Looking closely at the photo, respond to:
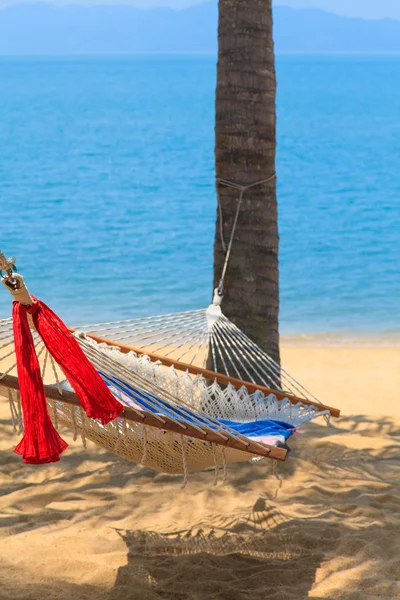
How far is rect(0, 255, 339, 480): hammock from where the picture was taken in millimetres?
2572

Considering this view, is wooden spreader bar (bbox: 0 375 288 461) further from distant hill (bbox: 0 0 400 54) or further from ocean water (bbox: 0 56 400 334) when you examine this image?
distant hill (bbox: 0 0 400 54)

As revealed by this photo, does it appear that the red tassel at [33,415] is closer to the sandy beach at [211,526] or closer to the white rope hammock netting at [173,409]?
the white rope hammock netting at [173,409]

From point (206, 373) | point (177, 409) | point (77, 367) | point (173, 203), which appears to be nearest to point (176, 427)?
point (177, 409)

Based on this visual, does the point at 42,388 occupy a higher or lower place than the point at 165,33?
lower

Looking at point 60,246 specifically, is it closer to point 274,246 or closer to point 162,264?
point 162,264

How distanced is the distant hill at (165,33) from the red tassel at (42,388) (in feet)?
461

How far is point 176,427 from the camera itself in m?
2.54

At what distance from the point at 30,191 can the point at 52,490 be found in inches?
626

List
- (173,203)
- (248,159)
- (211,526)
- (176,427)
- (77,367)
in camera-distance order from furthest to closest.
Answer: (173,203) < (248,159) < (211,526) < (176,427) < (77,367)

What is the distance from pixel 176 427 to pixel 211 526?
0.90 metres

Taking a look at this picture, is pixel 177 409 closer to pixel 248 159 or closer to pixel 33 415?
pixel 33 415

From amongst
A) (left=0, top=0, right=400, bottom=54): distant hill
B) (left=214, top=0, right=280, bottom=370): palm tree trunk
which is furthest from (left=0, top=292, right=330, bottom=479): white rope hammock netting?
(left=0, top=0, right=400, bottom=54): distant hill

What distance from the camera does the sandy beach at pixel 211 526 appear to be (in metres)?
2.82

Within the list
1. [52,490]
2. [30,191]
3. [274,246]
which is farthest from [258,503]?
[30,191]
